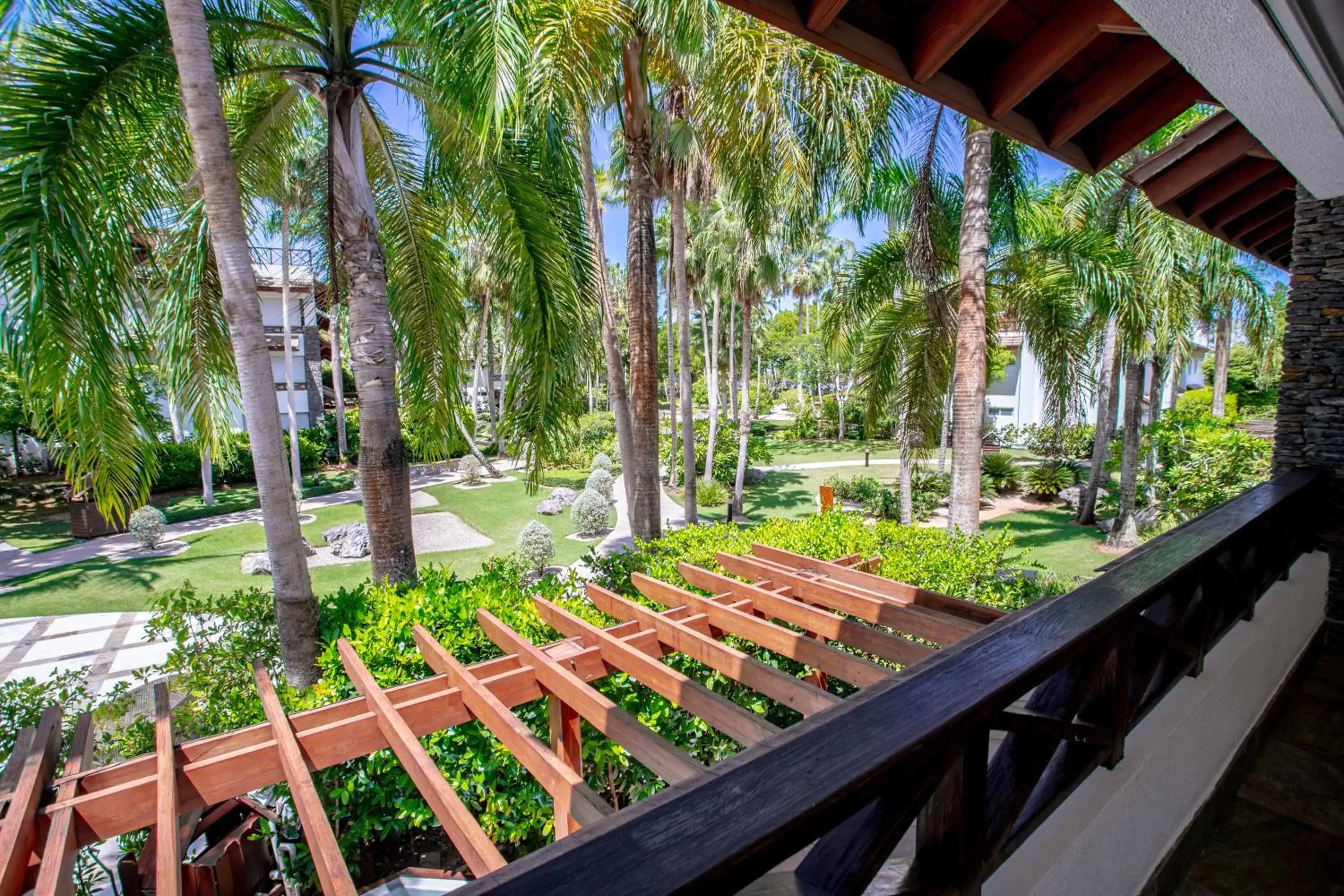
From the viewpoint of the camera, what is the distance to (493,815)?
11.7 ft

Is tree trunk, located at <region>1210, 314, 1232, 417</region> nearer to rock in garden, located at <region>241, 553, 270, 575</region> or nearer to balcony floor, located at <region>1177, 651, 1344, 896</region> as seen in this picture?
balcony floor, located at <region>1177, 651, 1344, 896</region>

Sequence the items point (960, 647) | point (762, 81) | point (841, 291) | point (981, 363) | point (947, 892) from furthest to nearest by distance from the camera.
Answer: point (841, 291), point (981, 363), point (762, 81), point (960, 647), point (947, 892)

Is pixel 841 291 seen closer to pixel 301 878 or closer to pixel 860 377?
pixel 860 377

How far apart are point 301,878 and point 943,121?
11.1 m

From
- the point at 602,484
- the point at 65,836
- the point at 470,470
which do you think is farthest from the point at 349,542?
the point at 65,836

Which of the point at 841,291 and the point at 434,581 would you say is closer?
the point at 434,581

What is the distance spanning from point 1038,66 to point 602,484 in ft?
53.5

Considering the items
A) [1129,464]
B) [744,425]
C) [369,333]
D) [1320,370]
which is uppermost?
[369,333]

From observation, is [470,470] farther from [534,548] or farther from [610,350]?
[610,350]

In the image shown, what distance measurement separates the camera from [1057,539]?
47.2 ft

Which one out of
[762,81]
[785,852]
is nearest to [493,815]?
[785,852]

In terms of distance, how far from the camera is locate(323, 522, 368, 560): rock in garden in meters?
13.1

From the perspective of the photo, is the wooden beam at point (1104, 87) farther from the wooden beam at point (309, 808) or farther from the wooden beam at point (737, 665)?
the wooden beam at point (309, 808)

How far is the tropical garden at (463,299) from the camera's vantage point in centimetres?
407
